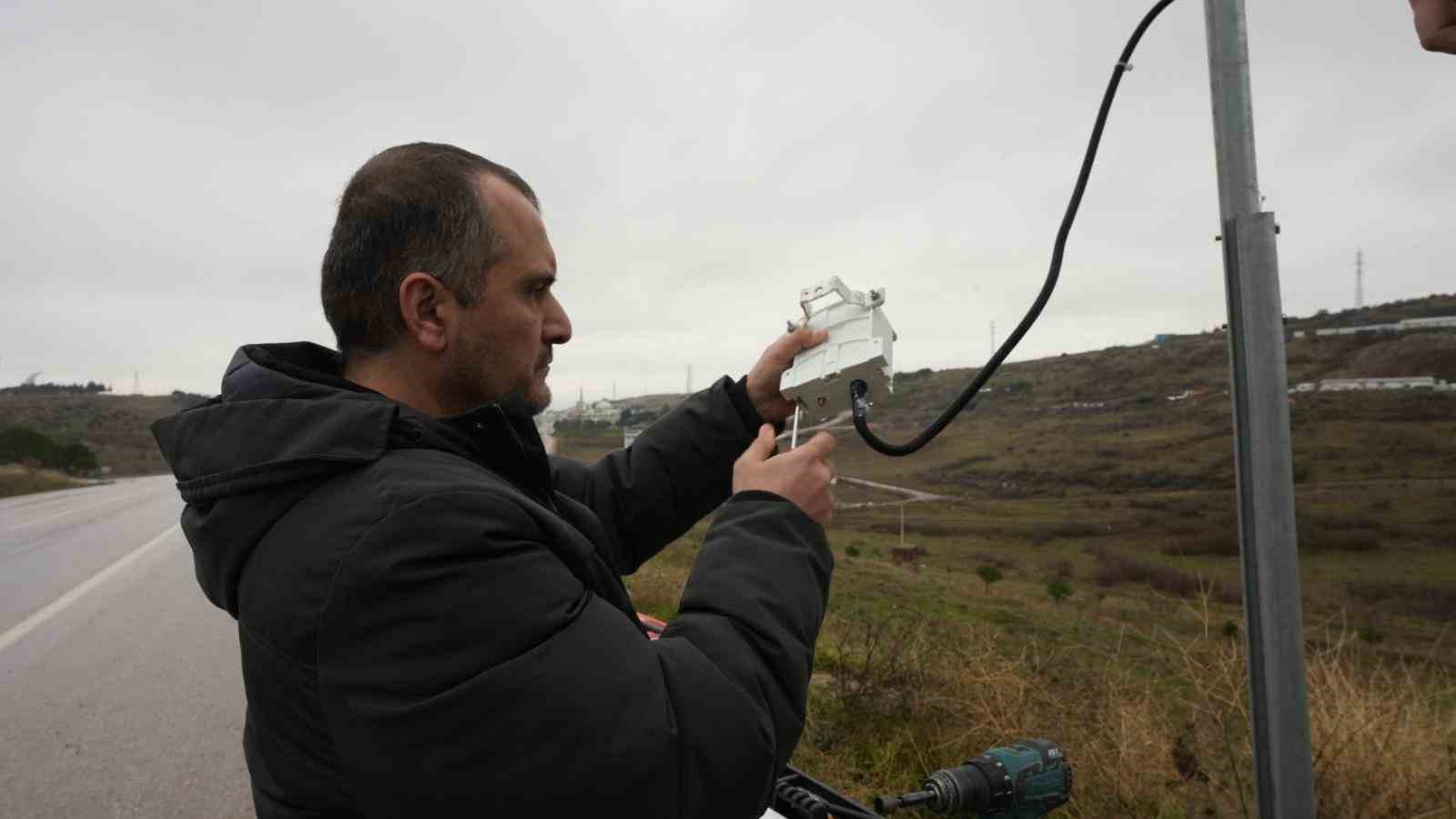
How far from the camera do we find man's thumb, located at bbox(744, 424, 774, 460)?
64.3 inches

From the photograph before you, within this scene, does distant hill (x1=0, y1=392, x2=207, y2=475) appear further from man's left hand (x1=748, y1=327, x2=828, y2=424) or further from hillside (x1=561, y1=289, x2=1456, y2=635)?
man's left hand (x1=748, y1=327, x2=828, y2=424)

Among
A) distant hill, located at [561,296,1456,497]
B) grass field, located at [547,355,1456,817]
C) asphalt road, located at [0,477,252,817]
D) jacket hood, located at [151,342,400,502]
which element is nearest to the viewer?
jacket hood, located at [151,342,400,502]

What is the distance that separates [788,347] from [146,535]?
17.0 m

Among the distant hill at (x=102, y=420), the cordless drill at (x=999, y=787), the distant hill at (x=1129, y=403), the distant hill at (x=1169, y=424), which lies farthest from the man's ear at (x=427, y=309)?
the distant hill at (x=102, y=420)

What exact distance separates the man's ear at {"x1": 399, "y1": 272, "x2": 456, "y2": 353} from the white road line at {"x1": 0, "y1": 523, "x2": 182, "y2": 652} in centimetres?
778

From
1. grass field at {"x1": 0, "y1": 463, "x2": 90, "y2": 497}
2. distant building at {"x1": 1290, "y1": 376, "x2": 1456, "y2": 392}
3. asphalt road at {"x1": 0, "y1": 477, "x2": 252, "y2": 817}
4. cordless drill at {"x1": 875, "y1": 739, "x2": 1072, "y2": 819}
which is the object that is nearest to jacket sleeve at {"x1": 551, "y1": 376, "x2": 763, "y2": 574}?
cordless drill at {"x1": 875, "y1": 739, "x2": 1072, "y2": 819}

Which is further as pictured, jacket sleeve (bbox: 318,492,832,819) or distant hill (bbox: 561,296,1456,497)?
distant hill (bbox: 561,296,1456,497)

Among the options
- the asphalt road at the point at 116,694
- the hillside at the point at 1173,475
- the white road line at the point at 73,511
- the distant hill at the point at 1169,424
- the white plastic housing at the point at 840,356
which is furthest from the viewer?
the distant hill at the point at 1169,424

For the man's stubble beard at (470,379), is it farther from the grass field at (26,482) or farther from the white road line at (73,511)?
the grass field at (26,482)

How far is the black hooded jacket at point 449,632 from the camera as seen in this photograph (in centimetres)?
112

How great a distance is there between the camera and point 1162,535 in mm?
46375

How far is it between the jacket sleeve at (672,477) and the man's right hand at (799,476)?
777 millimetres

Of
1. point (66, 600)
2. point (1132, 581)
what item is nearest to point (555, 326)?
point (66, 600)

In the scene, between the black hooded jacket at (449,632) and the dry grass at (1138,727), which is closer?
the black hooded jacket at (449,632)
